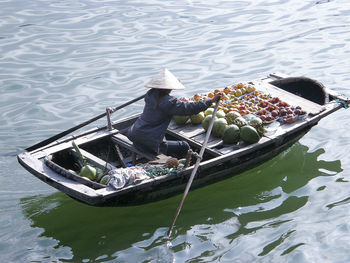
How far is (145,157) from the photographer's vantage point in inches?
303

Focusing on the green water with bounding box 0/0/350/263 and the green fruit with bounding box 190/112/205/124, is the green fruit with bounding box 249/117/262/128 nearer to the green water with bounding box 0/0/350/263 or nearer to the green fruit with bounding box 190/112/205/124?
the green fruit with bounding box 190/112/205/124

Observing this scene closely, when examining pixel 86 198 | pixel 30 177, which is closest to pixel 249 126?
pixel 86 198

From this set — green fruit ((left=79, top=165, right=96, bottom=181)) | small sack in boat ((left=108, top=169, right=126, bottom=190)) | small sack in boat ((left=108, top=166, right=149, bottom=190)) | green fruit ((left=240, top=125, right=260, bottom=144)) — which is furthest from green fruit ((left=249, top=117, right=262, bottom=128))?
green fruit ((left=79, top=165, right=96, bottom=181))

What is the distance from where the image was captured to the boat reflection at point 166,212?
7219 mm

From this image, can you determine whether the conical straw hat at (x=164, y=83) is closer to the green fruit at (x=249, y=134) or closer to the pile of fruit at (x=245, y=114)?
the pile of fruit at (x=245, y=114)

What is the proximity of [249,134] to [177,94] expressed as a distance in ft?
12.0

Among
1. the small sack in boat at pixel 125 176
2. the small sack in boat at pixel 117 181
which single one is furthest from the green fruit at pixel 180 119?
the small sack in boat at pixel 117 181

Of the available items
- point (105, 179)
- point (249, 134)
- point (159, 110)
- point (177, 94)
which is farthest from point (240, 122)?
point (177, 94)

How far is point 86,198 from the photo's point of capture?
21.4 ft

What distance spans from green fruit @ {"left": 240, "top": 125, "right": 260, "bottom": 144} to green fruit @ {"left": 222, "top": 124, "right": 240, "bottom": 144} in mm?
82

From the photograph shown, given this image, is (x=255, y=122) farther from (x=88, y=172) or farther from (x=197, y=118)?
(x=88, y=172)

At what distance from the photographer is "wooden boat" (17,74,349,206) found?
6805 millimetres

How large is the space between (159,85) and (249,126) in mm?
1313

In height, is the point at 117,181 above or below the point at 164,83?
below
